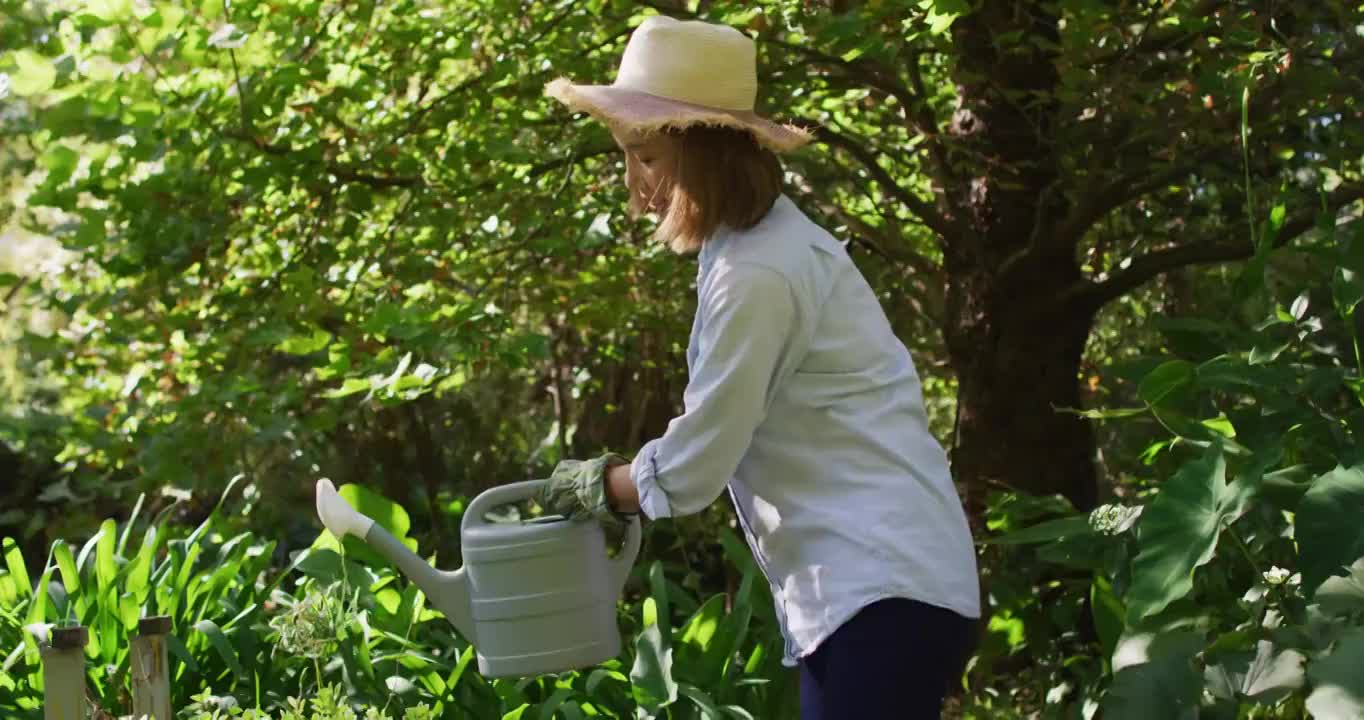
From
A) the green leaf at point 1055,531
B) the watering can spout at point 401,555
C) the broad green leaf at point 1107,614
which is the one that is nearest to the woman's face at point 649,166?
the watering can spout at point 401,555

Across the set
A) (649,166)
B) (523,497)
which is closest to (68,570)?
(523,497)

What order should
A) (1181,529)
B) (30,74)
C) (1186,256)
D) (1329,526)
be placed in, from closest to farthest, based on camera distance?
(1329,526) → (1181,529) → (30,74) → (1186,256)

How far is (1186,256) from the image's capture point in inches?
154

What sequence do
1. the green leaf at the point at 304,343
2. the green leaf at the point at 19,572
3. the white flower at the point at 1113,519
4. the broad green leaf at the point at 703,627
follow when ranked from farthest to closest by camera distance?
the green leaf at the point at 19,572 → the green leaf at the point at 304,343 → the broad green leaf at the point at 703,627 → the white flower at the point at 1113,519

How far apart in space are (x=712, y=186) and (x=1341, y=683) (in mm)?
1051

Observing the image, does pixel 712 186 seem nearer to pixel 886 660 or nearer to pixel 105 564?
pixel 886 660

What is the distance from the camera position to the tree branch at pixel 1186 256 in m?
3.76

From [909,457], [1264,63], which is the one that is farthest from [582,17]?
[909,457]

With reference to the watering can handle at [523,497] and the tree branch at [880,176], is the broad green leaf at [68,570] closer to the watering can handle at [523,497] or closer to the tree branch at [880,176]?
the watering can handle at [523,497]

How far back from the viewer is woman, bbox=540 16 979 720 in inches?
77.5

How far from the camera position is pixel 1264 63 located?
3240 mm

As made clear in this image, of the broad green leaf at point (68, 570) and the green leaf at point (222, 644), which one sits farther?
the broad green leaf at point (68, 570)

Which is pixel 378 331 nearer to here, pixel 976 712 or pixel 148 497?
pixel 976 712

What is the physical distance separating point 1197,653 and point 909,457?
89cm
